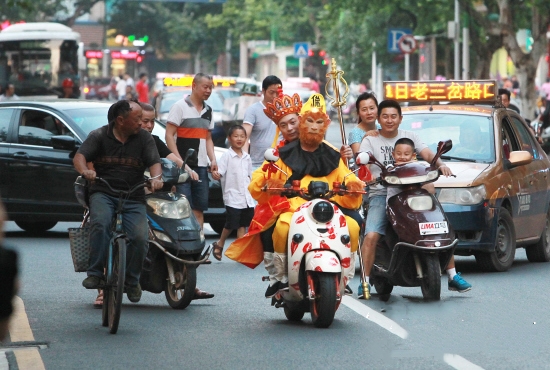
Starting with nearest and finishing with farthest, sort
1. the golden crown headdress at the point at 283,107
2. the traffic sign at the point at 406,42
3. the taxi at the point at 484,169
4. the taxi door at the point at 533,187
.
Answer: the golden crown headdress at the point at 283,107 < the taxi at the point at 484,169 < the taxi door at the point at 533,187 < the traffic sign at the point at 406,42

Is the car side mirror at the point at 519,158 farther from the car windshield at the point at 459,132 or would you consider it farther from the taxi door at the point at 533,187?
the taxi door at the point at 533,187

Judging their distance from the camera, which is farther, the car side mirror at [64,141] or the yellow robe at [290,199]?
the car side mirror at [64,141]

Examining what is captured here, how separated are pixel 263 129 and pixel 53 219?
3385 mm

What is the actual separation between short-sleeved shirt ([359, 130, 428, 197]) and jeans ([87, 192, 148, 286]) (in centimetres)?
209

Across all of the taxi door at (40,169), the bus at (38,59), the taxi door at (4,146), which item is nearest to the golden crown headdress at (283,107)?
Result: the taxi door at (40,169)

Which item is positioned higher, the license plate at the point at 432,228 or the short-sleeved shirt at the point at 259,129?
the short-sleeved shirt at the point at 259,129

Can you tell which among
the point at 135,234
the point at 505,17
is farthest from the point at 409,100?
the point at 505,17

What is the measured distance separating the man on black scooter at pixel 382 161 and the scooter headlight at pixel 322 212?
1.54m

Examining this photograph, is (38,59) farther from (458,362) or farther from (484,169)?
(458,362)

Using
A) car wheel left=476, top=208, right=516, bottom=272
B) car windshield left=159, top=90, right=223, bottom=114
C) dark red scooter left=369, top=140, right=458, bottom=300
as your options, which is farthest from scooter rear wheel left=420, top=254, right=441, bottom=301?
car windshield left=159, top=90, right=223, bottom=114

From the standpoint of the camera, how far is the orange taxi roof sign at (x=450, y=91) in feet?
45.9

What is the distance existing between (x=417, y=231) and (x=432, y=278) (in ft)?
1.25

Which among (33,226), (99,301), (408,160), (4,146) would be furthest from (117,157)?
(33,226)

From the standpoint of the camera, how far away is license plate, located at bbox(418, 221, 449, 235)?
10.0 metres
